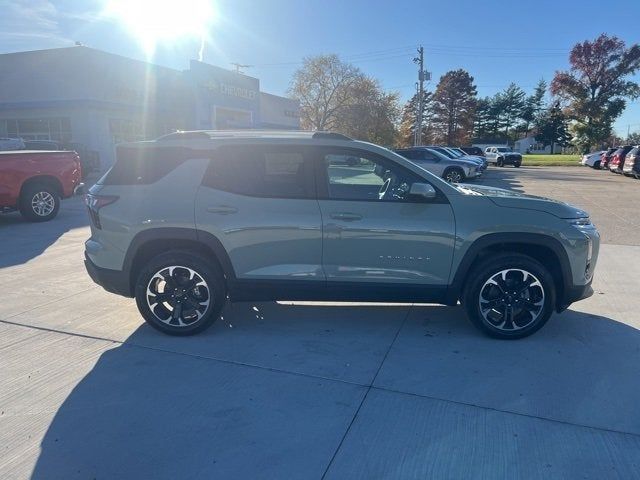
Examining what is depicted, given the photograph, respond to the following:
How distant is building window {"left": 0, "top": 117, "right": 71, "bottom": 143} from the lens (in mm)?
24969

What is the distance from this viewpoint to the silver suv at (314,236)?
3.96 metres

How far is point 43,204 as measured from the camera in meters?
9.88

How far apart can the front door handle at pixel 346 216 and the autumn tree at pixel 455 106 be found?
69927 millimetres

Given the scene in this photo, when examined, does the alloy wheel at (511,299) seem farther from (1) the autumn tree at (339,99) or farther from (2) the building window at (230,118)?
(1) the autumn tree at (339,99)

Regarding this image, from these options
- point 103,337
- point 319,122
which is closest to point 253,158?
point 103,337

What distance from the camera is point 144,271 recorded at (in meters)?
4.14

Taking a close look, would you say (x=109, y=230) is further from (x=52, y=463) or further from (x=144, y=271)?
(x=52, y=463)

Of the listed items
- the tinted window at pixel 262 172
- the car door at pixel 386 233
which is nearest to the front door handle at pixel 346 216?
the car door at pixel 386 233

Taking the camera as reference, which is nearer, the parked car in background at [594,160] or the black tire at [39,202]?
the black tire at [39,202]

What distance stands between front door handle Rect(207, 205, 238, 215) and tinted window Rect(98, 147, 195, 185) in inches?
20.8

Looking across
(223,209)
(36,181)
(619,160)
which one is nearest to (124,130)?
(36,181)

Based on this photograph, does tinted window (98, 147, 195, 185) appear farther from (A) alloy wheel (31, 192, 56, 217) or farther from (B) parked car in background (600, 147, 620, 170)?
(B) parked car in background (600, 147, 620, 170)

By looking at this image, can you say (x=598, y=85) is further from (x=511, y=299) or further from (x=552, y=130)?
(x=511, y=299)

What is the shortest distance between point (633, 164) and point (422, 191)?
1010 inches
